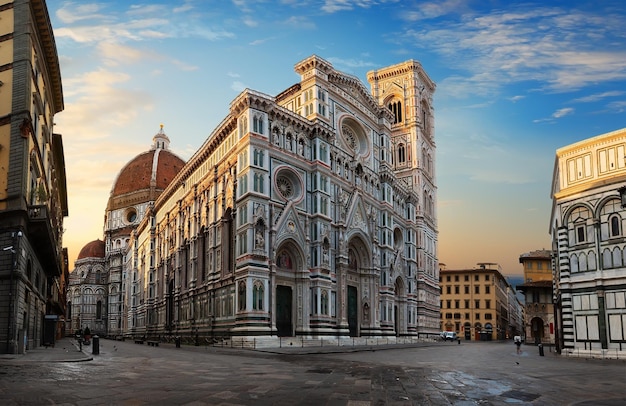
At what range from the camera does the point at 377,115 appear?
7694 cm

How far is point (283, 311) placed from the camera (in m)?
53.9

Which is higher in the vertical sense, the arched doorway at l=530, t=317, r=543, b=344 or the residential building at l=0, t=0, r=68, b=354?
the residential building at l=0, t=0, r=68, b=354

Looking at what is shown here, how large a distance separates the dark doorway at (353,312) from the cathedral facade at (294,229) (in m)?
0.17

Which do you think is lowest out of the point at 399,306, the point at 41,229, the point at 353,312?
the point at 353,312

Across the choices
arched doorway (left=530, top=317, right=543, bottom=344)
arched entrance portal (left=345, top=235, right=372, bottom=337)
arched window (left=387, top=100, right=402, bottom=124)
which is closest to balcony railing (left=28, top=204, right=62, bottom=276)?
arched entrance portal (left=345, top=235, right=372, bottom=337)

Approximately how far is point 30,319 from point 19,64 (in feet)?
51.3

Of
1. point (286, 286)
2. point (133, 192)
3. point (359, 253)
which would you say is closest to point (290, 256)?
point (286, 286)

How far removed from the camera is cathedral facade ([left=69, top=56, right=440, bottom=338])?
5184 cm

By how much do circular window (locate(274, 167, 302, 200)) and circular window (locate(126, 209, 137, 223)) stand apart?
83234 mm

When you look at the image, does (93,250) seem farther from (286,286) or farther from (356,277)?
(286,286)

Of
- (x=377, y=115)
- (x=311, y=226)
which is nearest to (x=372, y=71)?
(x=377, y=115)

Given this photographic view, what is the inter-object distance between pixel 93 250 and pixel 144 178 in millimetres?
21763

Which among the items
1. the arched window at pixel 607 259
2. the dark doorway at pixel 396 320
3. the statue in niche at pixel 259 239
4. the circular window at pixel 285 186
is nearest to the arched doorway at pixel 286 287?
the statue in niche at pixel 259 239

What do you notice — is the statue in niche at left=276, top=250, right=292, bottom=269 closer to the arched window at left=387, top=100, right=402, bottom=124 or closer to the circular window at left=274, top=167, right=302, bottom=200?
the circular window at left=274, top=167, right=302, bottom=200
